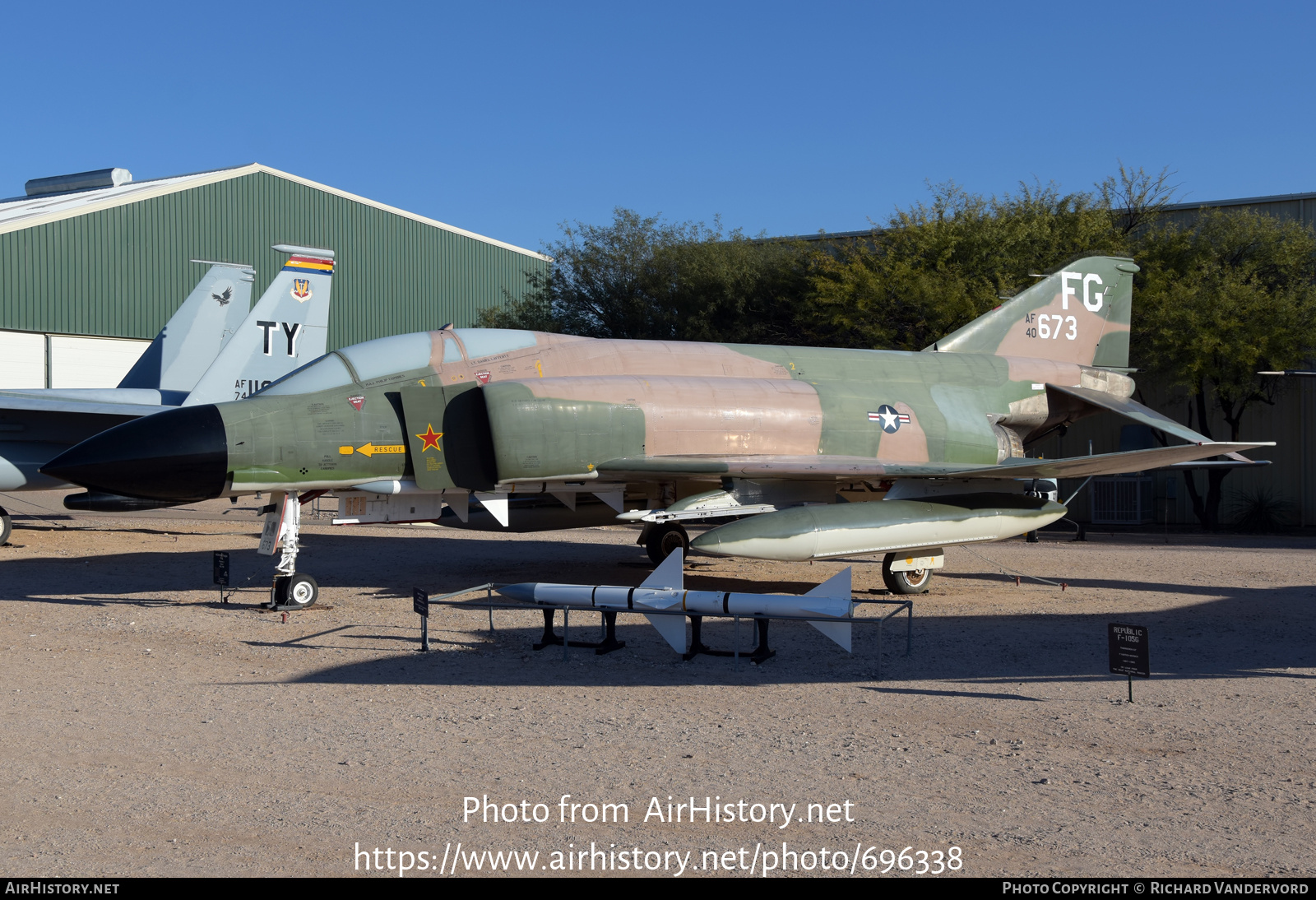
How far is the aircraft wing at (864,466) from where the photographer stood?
11.4 meters

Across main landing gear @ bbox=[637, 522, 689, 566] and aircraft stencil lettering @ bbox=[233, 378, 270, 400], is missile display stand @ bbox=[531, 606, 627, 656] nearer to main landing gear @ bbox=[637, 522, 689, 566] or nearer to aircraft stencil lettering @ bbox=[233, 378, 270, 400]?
main landing gear @ bbox=[637, 522, 689, 566]

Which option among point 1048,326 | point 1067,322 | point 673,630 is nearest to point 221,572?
point 673,630

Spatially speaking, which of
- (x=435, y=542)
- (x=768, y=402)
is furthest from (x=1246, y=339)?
(x=435, y=542)

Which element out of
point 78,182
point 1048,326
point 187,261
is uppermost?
point 78,182

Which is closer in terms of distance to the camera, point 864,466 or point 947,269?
point 864,466

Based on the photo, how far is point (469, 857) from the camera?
455cm

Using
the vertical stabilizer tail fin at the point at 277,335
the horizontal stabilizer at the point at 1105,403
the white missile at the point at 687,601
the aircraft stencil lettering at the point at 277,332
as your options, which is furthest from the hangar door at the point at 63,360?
the horizontal stabilizer at the point at 1105,403

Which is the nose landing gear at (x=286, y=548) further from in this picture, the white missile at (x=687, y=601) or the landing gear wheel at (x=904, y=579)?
the landing gear wheel at (x=904, y=579)

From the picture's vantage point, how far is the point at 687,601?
9.05 metres

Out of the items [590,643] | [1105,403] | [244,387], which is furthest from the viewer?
[244,387]

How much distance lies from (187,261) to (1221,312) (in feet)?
97.6

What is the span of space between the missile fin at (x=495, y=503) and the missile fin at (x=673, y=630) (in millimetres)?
3361

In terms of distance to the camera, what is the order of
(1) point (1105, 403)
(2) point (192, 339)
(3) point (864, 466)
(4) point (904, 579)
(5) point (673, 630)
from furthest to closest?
(2) point (192, 339) → (1) point (1105, 403) → (4) point (904, 579) → (3) point (864, 466) → (5) point (673, 630)

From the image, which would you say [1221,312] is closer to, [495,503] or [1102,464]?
[1102,464]
